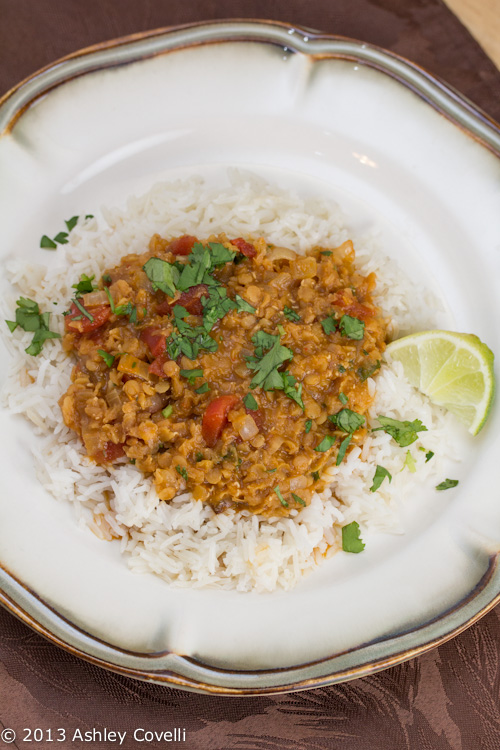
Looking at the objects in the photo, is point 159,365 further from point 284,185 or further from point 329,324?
point 284,185

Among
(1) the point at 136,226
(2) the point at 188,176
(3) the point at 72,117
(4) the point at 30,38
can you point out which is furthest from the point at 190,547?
(4) the point at 30,38

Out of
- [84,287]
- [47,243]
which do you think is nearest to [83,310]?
[84,287]

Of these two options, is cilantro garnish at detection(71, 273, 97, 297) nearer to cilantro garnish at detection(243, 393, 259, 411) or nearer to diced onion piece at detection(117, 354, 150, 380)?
diced onion piece at detection(117, 354, 150, 380)

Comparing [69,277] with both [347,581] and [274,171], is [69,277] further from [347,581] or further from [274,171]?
[347,581]

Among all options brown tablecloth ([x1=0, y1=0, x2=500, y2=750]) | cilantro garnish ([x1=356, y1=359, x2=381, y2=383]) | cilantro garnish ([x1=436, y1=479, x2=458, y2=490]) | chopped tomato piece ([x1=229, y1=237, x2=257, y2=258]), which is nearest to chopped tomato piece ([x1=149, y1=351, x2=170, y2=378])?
chopped tomato piece ([x1=229, y1=237, x2=257, y2=258])

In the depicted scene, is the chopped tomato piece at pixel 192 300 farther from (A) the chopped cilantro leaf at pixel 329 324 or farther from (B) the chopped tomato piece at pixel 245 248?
(A) the chopped cilantro leaf at pixel 329 324
